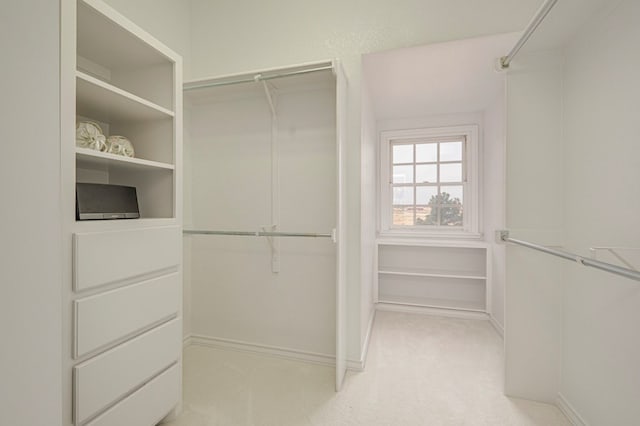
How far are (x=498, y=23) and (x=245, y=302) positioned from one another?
260 centimetres

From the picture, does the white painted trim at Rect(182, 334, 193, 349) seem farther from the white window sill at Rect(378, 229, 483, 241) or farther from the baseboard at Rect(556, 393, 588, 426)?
the baseboard at Rect(556, 393, 588, 426)

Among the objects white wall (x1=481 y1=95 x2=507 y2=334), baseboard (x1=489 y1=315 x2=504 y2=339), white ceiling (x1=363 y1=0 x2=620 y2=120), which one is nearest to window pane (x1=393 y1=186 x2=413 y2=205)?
white wall (x1=481 y1=95 x2=507 y2=334)

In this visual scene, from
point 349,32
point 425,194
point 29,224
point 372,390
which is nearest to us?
point 29,224

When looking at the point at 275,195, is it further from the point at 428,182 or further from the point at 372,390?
the point at 428,182

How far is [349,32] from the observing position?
1.94 m

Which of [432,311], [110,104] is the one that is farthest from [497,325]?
[110,104]

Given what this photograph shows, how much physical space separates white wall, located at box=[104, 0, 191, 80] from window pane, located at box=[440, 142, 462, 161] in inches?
107

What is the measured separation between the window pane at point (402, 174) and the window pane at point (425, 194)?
0.16 meters

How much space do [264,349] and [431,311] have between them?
1.86 m

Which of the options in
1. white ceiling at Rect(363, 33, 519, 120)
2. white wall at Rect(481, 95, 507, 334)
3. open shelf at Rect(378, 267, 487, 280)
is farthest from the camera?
open shelf at Rect(378, 267, 487, 280)

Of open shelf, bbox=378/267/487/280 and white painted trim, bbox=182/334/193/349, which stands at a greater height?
open shelf, bbox=378/267/487/280

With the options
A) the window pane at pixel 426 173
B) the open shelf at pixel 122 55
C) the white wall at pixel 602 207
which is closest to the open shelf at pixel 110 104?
the open shelf at pixel 122 55

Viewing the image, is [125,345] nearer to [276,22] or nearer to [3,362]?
[3,362]

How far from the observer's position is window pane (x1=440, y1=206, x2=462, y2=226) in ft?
10.5
